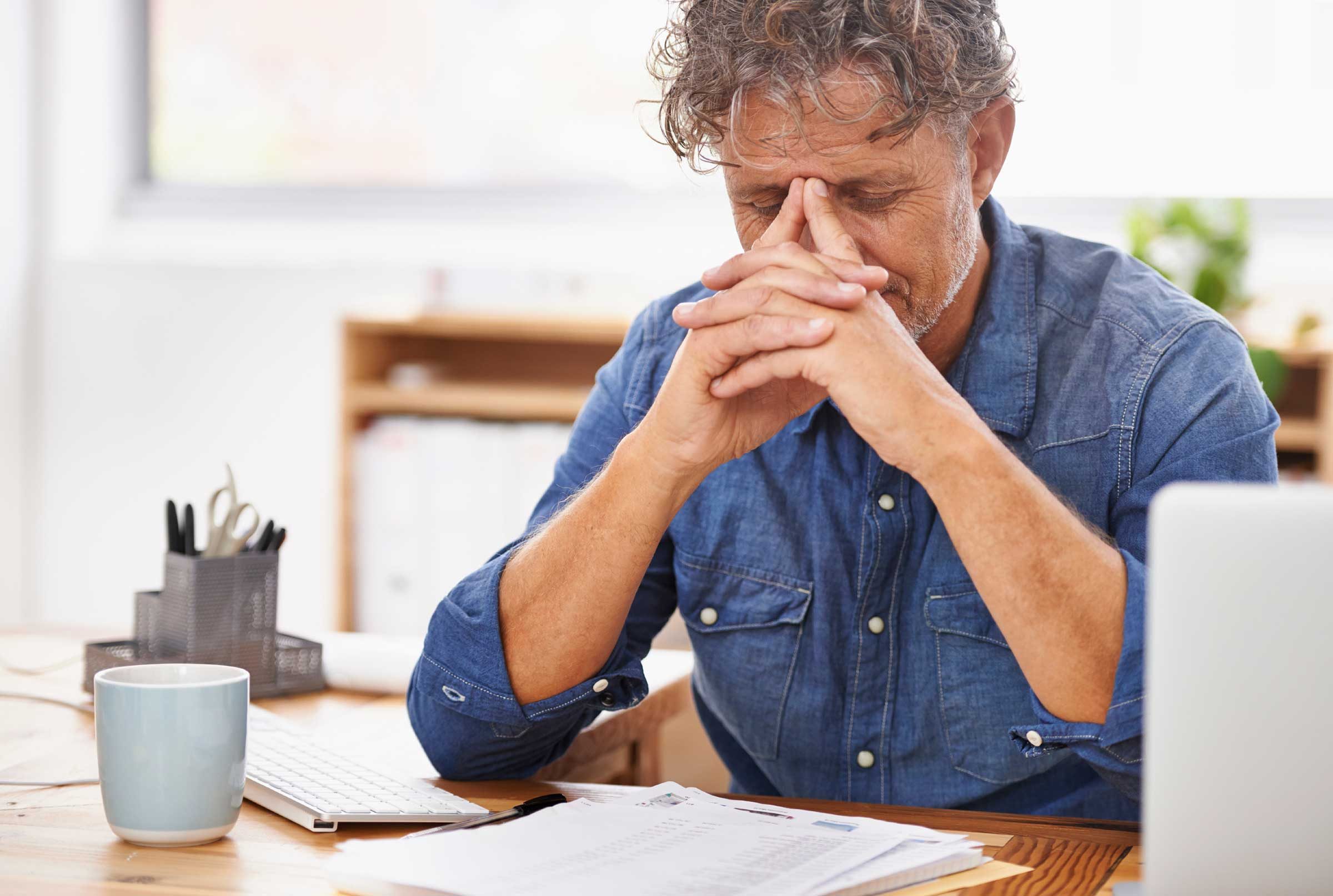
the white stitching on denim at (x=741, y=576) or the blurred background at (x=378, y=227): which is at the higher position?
the blurred background at (x=378, y=227)

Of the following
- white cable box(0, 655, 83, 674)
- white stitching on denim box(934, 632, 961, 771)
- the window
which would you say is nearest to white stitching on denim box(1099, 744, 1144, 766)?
white stitching on denim box(934, 632, 961, 771)

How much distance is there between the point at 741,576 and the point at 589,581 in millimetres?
200

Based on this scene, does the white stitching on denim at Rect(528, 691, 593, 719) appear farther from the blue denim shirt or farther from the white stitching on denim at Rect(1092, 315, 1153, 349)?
the white stitching on denim at Rect(1092, 315, 1153, 349)

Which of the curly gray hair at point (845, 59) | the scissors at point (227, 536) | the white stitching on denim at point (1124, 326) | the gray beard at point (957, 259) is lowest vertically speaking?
the scissors at point (227, 536)

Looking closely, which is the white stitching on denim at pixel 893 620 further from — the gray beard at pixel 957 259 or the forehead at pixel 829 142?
the forehead at pixel 829 142

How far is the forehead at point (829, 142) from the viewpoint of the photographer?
1.13 meters

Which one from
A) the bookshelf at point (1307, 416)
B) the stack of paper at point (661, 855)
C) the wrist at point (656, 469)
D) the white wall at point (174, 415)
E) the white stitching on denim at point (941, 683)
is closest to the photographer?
the stack of paper at point (661, 855)

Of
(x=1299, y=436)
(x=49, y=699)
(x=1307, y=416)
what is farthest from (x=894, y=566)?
(x=1307, y=416)

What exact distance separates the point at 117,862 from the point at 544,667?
0.36 m

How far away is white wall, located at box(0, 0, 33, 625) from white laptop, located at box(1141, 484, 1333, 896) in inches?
124

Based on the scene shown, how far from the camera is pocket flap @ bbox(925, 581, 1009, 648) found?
121cm

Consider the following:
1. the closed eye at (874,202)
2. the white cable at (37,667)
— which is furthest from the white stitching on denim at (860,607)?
the white cable at (37,667)

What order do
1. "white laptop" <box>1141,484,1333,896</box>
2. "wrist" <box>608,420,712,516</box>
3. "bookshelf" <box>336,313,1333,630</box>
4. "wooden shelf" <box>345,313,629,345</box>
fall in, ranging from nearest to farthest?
"white laptop" <box>1141,484,1333,896</box>, "wrist" <box>608,420,712,516</box>, "bookshelf" <box>336,313,1333,630</box>, "wooden shelf" <box>345,313,629,345</box>

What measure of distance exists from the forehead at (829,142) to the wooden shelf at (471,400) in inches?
67.4
